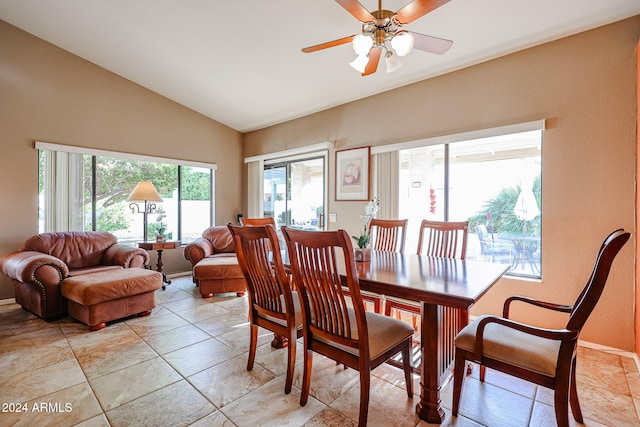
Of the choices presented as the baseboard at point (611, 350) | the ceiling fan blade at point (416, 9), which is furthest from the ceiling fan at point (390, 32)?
the baseboard at point (611, 350)

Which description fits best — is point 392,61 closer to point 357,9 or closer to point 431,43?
point 431,43

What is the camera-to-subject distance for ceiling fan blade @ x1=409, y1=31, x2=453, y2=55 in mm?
2084

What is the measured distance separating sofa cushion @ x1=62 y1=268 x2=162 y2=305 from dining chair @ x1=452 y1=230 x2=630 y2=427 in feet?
9.95

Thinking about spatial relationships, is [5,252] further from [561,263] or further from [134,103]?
[561,263]

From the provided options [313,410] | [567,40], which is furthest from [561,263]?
[313,410]

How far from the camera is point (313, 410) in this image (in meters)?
1.76

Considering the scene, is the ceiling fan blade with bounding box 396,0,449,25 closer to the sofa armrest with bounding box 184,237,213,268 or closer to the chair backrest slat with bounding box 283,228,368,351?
the chair backrest slat with bounding box 283,228,368,351

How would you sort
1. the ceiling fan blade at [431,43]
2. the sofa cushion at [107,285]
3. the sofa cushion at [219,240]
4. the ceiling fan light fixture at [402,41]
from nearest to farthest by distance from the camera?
the ceiling fan light fixture at [402,41]
the ceiling fan blade at [431,43]
the sofa cushion at [107,285]
the sofa cushion at [219,240]

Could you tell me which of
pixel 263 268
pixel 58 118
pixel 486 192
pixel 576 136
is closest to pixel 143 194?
pixel 58 118

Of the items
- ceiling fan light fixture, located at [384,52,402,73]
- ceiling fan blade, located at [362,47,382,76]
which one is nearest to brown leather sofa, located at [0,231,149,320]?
ceiling fan blade, located at [362,47,382,76]

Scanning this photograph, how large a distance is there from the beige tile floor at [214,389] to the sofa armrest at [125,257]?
3.62ft

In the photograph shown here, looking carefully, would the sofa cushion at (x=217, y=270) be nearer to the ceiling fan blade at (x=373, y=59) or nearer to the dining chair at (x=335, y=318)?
the dining chair at (x=335, y=318)

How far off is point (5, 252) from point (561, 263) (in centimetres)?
619

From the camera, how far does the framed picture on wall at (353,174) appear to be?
4.10 metres
